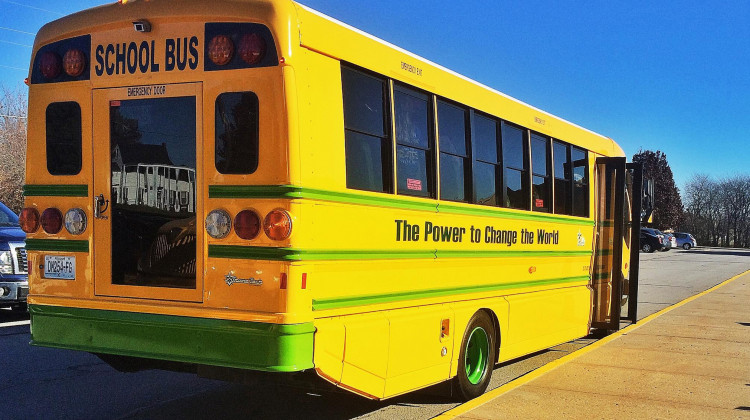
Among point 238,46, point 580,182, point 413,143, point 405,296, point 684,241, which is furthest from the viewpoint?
point 684,241

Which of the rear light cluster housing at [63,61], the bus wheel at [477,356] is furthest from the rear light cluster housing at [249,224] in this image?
the bus wheel at [477,356]

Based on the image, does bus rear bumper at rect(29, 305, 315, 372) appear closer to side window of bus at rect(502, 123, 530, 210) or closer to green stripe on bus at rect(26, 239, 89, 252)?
green stripe on bus at rect(26, 239, 89, 252)

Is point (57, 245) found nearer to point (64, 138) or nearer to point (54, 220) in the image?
point (54, 220)

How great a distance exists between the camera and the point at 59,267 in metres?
5.23

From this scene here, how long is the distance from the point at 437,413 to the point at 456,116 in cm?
259

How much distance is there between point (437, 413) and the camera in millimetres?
6289

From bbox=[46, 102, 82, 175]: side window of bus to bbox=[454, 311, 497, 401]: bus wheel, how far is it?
140 inches

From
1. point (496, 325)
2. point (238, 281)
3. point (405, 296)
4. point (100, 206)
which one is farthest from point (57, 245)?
point (496, 325)

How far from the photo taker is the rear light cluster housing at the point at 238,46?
4.59 m

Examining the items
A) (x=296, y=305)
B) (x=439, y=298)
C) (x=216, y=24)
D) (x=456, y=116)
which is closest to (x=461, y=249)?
(x=439, y=298)

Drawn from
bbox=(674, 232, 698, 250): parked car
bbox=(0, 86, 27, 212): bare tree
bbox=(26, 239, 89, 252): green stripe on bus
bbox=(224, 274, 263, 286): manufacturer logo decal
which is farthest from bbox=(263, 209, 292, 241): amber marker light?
bbox=(674, 232, 698, 250): parked car

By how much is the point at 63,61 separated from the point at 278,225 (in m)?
2.19

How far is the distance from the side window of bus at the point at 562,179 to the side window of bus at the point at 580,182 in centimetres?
17

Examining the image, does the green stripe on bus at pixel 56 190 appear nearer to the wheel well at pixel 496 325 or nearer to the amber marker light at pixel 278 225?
the amber marker light at pixel 278 225
